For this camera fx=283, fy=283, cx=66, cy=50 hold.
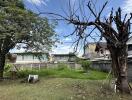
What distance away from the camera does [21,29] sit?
73.6 ft

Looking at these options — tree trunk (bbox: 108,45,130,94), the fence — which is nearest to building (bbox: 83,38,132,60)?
tree trunk (bbox: 108,45,130,94)

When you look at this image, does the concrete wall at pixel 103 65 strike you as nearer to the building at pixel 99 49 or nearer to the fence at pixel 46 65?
the building at pixel 99 49

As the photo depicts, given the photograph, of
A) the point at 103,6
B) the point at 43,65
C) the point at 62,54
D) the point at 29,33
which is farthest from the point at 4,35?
the point at 62,54

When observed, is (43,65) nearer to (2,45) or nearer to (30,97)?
(2,45)

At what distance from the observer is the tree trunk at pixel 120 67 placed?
14.7 meters


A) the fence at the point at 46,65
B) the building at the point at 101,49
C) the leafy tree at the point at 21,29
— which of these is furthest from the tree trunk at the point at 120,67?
the fence at the point at 46,65

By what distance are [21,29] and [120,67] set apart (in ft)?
33.6

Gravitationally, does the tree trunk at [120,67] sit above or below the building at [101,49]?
below

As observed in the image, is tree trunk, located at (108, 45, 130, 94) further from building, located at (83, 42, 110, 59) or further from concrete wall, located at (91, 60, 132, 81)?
concrete wall, located at (91, 60, 132, 81)

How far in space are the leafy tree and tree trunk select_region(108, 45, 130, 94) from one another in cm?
856

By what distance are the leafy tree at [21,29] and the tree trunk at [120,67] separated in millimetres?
8559

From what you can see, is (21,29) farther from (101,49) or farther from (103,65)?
(103,65)

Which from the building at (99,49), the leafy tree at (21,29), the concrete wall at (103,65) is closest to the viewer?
the building at (99,49)

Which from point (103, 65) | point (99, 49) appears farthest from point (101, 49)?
point (103, 65)
